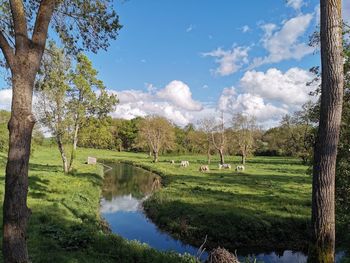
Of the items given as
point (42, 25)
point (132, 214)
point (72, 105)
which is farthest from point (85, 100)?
point (42, 25)

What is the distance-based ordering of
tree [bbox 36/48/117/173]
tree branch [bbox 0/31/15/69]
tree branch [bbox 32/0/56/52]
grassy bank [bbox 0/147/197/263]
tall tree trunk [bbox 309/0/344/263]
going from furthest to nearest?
tree [bbox 36/48/117/173], grassy bank [bbox 0/147/197/263], tall tree trunk [bbox 309/0/344/263], tree branch [bbox 32/0/56/52], tree branch [bbox 0/31/15/69]

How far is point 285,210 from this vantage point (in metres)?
24.9

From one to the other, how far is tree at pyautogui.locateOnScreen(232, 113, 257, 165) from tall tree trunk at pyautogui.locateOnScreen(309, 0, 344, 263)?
213 ft

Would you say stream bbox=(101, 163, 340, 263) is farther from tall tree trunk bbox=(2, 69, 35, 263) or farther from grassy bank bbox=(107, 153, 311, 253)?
tall tree trunk bbox=(2, 69, 35, 263)

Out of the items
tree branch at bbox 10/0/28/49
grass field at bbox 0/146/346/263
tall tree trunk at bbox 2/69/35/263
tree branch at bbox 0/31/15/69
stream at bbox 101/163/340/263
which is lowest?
stream at bbox 101/163/340/263

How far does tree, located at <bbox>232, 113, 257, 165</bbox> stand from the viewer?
7281 cm

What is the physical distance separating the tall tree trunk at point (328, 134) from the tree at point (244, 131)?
64798 millimetres

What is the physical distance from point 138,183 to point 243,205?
73.5ft

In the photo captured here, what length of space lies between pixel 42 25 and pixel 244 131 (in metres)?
68.9

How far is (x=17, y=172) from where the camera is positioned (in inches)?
296

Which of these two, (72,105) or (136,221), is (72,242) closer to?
(136,221)

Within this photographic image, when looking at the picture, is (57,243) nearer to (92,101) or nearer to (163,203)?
(163,203)

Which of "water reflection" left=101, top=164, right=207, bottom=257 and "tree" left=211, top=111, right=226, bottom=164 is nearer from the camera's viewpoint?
"water reflection" left=101, top=164, right=207, bottom=257

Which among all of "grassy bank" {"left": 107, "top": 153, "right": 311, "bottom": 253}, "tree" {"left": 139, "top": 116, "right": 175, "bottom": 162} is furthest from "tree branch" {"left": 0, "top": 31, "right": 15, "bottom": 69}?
"tree" {"left": 139, "top": 116, "right": 175, "bottom": 162}
